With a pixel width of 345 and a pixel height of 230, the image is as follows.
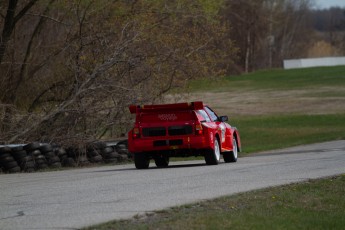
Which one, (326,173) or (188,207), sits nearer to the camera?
(188,207)

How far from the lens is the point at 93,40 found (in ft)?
95.3

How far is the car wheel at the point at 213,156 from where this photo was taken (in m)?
21.0

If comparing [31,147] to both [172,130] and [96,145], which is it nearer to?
[96,145]

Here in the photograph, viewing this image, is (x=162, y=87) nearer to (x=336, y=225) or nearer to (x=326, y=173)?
(x=326, y=173)

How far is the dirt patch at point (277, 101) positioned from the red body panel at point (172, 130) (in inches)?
1009

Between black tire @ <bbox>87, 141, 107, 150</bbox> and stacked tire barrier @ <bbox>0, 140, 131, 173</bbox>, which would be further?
black tire @ <bbox>87, 141, 107, 150</bbox>

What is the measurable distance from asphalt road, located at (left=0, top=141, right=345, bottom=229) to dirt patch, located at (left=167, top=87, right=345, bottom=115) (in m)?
28.3

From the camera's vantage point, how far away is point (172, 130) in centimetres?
2075

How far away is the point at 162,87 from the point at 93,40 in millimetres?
3515

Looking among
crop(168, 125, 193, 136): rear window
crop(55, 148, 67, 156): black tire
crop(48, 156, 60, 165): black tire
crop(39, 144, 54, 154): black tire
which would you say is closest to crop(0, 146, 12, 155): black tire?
crop(39, 144, 54, 154): black tire

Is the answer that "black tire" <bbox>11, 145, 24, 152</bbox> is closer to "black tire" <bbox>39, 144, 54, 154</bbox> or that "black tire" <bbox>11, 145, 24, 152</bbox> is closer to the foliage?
"black tire" <bbox>39, 144, 54, 154</bbox>

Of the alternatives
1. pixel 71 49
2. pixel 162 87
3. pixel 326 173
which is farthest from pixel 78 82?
pixel 326 173

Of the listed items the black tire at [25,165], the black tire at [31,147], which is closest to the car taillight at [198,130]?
the black tire at [25,165]

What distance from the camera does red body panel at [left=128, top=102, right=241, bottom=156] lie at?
20641 mm
